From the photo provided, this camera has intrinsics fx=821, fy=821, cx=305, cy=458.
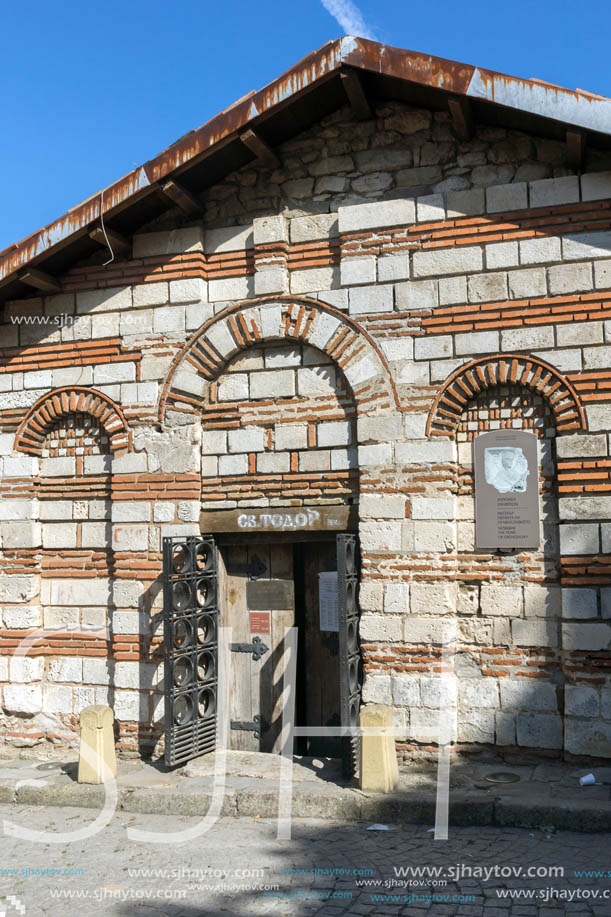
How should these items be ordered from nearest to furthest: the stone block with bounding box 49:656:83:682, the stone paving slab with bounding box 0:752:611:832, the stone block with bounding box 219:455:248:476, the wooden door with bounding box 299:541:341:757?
the stone paving slab with bounding box 0:752:611:832
the wooden door with bounding box 299:541:341:757
the stone block with bounding box 219:455:248:476
the stone block with bounding box 49:656:83:682

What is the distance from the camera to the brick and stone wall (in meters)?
6.91

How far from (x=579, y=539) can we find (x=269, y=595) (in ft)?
9.65

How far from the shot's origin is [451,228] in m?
7.31

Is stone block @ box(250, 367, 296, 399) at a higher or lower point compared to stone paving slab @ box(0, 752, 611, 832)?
higher

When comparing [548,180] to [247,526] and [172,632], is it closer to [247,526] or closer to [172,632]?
[247,526]

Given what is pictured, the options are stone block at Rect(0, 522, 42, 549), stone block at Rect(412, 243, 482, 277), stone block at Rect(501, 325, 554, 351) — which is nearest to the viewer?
stone block at Rect(501, 325, 554, 351)

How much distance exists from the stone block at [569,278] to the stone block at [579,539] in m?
1.98

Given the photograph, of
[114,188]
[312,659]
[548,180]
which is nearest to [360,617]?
[312,659]

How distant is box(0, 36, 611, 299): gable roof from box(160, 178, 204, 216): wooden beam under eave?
0.18 ft

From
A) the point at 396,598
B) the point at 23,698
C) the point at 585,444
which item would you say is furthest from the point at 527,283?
the point at 23,698

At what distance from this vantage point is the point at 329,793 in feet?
21.3

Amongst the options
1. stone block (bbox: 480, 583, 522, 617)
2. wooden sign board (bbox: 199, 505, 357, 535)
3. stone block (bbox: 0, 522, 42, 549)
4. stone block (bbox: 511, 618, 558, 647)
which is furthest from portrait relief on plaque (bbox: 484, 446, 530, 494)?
stone block (bbox: 0, 522, 42, 549)

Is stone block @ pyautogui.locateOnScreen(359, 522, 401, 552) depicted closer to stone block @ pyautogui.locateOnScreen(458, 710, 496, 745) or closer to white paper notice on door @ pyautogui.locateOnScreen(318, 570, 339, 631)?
white paper notice on door @ pyautogui.locateOnScreen(318, 570, 339, 631)

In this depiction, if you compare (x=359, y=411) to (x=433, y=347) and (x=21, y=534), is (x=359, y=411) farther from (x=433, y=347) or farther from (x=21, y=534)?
(x=21, y=534)
